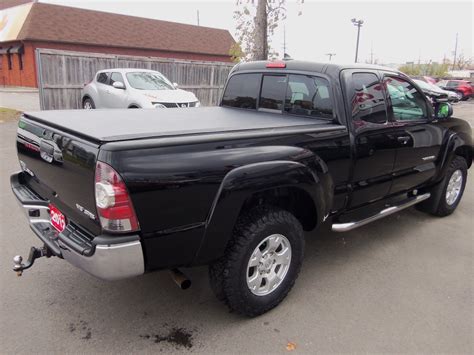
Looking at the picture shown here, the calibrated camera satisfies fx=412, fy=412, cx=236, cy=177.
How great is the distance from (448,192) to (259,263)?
3.42m

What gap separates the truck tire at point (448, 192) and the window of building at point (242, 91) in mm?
2539

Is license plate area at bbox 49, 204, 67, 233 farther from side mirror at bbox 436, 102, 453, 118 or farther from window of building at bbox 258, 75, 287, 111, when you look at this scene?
side mirror at bbox 436, 102, 453, 118

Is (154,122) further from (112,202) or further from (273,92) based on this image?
(273,92)

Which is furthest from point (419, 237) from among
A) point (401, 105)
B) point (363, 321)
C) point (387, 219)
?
point (363, 321)

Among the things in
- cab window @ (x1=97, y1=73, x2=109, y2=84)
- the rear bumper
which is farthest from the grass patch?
the rear bumper

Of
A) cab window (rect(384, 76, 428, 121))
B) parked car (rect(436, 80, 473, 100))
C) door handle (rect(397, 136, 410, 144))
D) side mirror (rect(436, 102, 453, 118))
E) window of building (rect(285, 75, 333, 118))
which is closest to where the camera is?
window of building (rect(285, 75, 333, 118))

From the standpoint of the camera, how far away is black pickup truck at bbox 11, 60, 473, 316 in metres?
2.33

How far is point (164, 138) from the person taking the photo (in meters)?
2.49

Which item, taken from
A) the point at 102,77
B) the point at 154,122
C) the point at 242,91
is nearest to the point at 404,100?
the point at 242,91

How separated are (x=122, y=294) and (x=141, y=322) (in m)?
0.43

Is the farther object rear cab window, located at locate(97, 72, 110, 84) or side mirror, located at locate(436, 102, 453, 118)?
rear cab window, located at locate(97, 72, 110, 84)

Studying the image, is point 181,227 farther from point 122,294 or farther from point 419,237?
point 419,237

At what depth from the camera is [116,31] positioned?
1214 inches

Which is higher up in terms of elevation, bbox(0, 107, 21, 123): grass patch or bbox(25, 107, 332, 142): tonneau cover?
bbox(25, 107, 332, 142): tonneau cover
